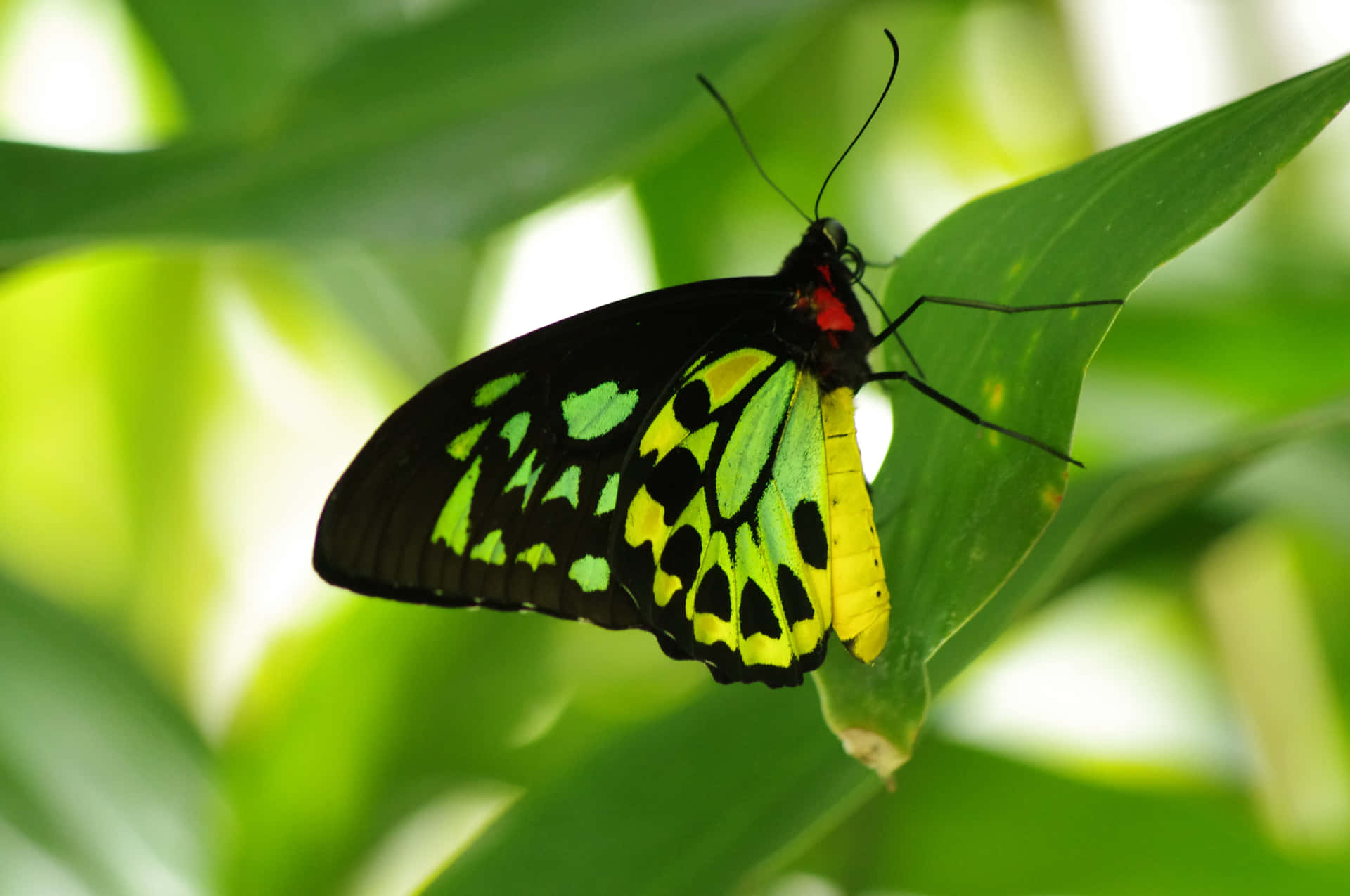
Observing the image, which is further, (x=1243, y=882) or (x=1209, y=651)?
(x=1209, y=651)

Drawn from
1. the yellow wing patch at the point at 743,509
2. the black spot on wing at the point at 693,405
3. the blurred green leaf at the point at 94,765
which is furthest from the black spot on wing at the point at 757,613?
the blurred green leaf at the point at 94,765

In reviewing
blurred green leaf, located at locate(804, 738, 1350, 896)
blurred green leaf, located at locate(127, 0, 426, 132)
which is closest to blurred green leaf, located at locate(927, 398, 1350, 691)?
blurred green leaf, located at locate(804, 738, 1350, 896)

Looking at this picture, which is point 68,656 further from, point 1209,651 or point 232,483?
point 1209,651

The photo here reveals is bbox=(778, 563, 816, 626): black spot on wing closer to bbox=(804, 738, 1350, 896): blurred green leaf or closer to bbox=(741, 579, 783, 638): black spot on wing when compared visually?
bbox=(741, 579, 783, 638): black spot on wing

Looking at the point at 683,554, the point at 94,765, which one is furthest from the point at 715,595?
the point at 94,765

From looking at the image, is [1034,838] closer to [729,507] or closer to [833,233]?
[729,507]

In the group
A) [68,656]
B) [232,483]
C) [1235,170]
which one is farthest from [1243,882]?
[232,483]

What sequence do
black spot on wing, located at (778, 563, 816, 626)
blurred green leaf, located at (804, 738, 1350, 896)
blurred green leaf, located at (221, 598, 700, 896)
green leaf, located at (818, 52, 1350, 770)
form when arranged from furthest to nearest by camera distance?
blurred green leaf, located at (221, 598, 700, 896), blurred green leaf, located at (804, 738, 1350, 896), black spot on wing, located at (778, 563, 816, 626), green leaf, located at (818, 52, 1350, 770)
